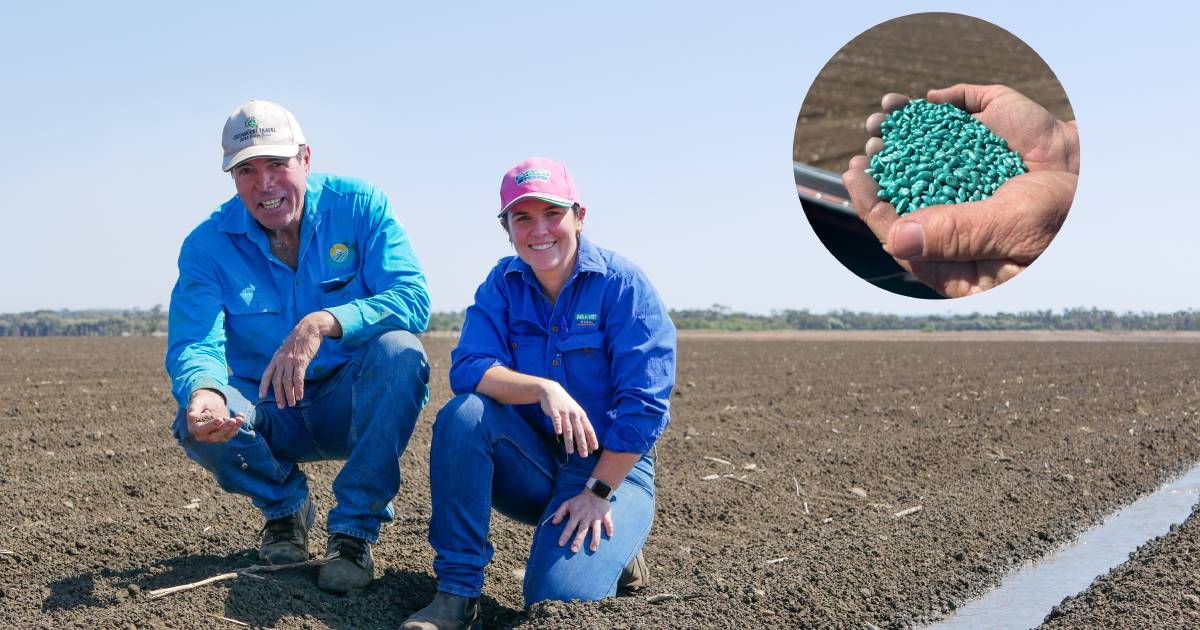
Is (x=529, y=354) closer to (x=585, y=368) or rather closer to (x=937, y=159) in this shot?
(x=585, y=368)

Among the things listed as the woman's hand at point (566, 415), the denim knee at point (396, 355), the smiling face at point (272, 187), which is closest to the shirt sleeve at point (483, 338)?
the denim knee at point (396, 355)

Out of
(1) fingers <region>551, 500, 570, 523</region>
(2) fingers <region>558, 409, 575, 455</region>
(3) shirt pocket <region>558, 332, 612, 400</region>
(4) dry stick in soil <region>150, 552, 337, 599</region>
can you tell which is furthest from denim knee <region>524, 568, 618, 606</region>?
(4) dry stick in soil <region>150, 552, 337, 599</region>

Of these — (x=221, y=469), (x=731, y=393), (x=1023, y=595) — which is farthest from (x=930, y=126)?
(x=731, y=393)

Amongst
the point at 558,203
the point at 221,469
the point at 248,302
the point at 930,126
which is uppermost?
the point at 930,126

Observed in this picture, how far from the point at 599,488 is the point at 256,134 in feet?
5.70

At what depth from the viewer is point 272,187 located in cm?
378

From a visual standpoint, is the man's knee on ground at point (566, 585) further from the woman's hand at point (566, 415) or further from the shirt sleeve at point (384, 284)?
the shirt sleeve at point (384, 284)

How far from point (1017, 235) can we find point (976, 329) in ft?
149

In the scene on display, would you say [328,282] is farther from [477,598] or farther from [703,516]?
[703,516]

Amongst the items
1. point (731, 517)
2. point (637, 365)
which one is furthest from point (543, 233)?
point (731, 517)

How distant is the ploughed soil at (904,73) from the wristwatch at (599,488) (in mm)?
1337

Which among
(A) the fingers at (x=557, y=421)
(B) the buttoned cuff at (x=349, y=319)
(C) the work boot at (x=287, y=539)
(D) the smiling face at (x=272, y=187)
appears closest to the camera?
(A) the fingers at (x=557, y=421)

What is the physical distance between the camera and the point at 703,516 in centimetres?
525

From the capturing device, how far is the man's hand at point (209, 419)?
11.4ft
